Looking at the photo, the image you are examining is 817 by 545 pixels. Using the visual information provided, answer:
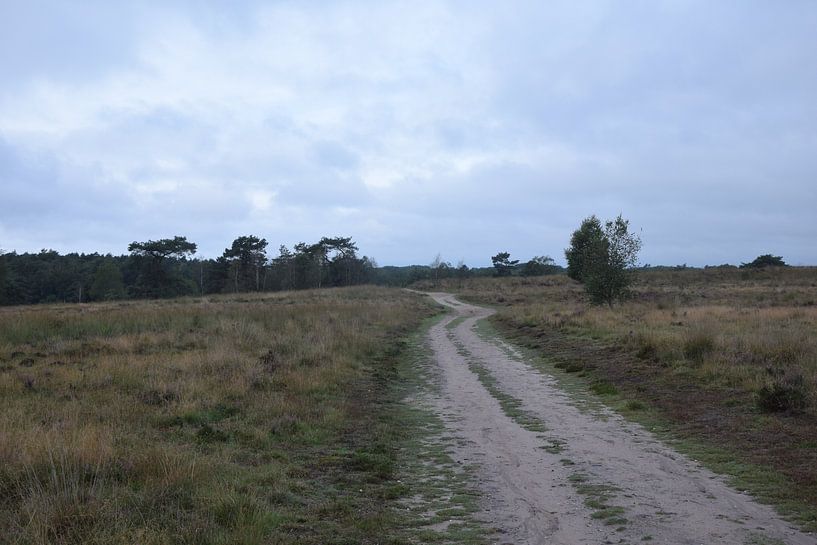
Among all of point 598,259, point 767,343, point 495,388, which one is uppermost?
point 598,259

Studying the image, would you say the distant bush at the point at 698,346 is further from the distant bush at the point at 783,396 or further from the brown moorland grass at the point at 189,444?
the brown moorland grass at the point at 189,444

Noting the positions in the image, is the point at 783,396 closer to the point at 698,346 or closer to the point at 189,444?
the point at 698,346

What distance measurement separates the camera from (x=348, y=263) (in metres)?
112

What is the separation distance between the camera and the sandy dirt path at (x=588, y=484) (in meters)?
5.30

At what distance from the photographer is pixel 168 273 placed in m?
90.9

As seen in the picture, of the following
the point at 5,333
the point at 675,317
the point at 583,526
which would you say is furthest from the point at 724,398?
the point at 5,333

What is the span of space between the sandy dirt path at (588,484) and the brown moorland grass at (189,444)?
143cm

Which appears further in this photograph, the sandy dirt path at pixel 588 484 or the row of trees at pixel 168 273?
the row of trees at pixel 168 273

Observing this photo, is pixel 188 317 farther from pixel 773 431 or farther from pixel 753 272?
pixel 753 272

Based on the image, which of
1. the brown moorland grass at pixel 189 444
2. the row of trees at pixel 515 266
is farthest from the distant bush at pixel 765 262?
the brown moorland grass at pixel 189 444

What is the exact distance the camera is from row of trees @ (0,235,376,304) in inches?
3455

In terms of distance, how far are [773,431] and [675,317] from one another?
18.7 metres

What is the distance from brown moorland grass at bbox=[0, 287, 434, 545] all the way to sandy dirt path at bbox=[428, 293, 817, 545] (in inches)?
56.3

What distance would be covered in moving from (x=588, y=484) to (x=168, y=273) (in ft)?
306
